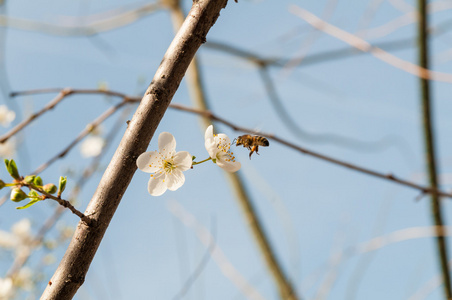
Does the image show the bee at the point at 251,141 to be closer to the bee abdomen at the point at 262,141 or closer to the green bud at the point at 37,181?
the bee abdomen at the point at 262,141

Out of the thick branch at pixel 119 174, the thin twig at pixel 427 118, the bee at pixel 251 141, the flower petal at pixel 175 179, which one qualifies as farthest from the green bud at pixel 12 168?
the thin twig at pixel 427 118

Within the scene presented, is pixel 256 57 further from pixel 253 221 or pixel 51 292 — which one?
pixel 51 292

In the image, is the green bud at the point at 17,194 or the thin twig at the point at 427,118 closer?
the green bud at the point at 17,194

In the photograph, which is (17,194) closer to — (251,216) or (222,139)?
(222,139)

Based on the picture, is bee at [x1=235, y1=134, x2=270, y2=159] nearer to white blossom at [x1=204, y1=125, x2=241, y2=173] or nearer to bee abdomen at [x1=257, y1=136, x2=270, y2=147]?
bee abdomen at [x1=257, y1=136, x2=270, y2=147]

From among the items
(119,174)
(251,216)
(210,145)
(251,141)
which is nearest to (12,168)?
(119,174)

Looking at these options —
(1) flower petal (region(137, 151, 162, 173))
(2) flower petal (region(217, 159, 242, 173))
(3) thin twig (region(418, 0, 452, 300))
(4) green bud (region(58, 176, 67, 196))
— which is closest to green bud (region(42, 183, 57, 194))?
(4) green bud (region(58, 176, 67, 196))

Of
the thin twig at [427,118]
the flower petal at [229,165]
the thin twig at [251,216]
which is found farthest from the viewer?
the thin twig at [251,216]

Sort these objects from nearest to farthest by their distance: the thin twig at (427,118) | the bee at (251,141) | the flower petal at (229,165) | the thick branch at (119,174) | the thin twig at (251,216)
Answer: the thick branch at (119,174) < the flower petal at (229,165) < the bee at (251,141) < the thin twig at (427,118) < the thin twig at (251,216)
